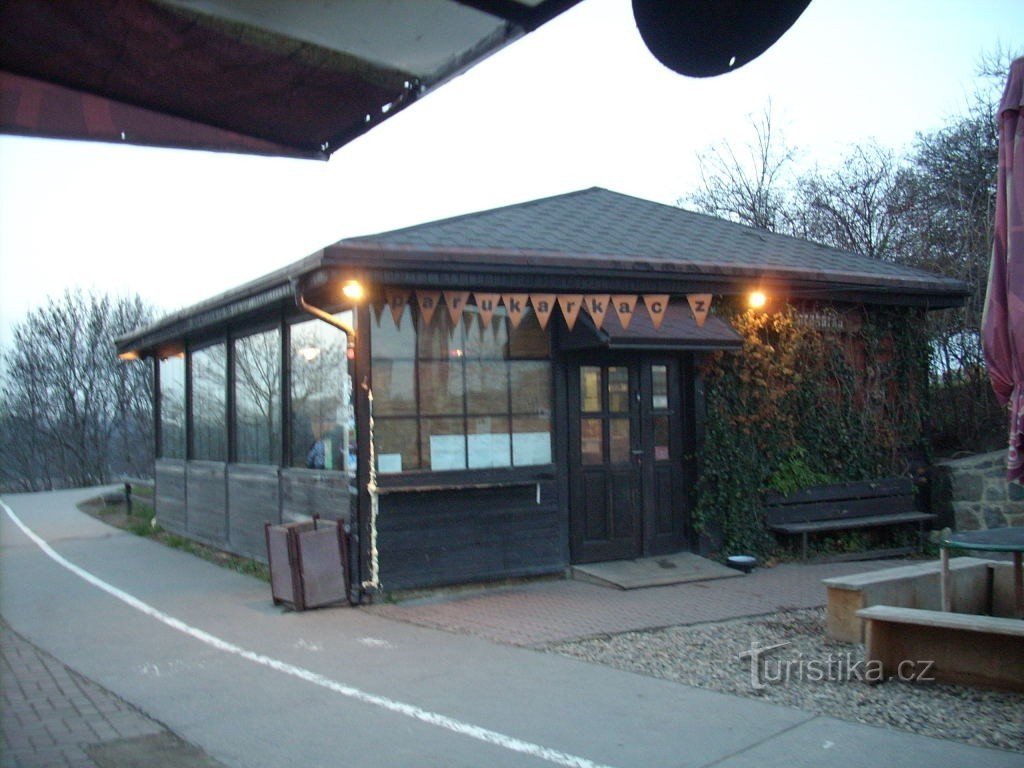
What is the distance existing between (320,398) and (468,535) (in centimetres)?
221

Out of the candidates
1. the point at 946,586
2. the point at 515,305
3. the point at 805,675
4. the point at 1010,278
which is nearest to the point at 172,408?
the point at 515,305

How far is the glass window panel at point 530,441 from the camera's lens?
396 inches

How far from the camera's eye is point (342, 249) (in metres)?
8.63

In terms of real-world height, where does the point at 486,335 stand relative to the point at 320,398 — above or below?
above

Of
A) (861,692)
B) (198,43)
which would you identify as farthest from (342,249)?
→ (198,43)

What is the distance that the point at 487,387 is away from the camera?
9.91 metres

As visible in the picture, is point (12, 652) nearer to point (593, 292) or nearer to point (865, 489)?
point (593, 292)

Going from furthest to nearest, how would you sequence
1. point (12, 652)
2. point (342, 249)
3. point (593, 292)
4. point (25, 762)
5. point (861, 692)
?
point (593, 292), point (342, 249), point (12, 652), point (861, 692), point (25, 762)

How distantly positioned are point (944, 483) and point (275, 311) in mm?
8521

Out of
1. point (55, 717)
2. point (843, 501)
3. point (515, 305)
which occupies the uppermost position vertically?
point (515, 305)

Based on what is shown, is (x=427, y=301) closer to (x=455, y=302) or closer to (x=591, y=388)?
(x=455, y=302)

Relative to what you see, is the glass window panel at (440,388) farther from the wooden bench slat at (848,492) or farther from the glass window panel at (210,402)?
the glass window panel at (210,402)

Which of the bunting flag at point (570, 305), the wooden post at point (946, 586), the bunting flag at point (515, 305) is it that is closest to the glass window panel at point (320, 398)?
the bunting flag at point (515, 305)

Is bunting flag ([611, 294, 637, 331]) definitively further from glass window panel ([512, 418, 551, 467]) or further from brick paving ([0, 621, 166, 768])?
brick paving ([0, 621, 166, 768])
